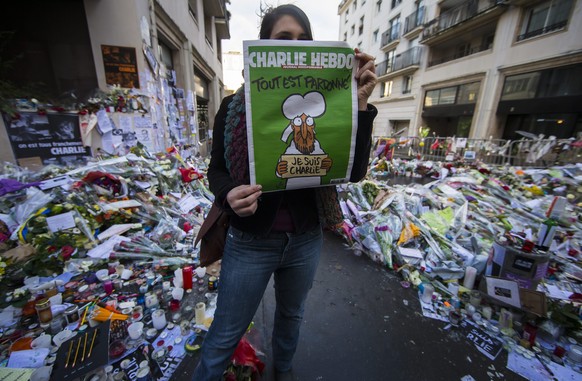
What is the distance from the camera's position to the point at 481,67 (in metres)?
12.7

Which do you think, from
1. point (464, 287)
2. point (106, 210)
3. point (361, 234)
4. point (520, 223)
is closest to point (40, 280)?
point (106, 210)

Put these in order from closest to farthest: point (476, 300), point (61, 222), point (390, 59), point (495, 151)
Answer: point (476, 300) → point (61, 222) → point (495, 151) → point (390, 59)

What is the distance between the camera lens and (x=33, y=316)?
1964 millimetres

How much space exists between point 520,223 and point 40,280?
622 cm

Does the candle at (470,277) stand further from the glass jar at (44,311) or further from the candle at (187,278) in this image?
the glass jar at (44,311)

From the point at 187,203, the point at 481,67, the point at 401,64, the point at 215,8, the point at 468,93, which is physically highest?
the point at 215,8

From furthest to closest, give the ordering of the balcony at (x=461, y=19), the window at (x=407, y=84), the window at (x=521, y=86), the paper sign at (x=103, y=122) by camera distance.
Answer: the window at (x=407, y=84)
the balcony at (x=461, y=19)
the window at (x=521, y=86)
the paper sign at (x=103, y=122)

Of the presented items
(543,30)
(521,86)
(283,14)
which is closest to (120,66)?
(283,14)

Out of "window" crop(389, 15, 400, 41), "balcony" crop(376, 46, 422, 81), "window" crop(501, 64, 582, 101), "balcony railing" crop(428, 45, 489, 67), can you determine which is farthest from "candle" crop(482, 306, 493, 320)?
"window" crop(389, 15, 400, 41)

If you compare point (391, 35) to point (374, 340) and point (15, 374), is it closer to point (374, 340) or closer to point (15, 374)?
point (374, 340)

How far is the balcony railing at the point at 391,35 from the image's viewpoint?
19.1 meters

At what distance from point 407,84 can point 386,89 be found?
251 centimetres

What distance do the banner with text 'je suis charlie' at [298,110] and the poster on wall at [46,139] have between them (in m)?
5.09

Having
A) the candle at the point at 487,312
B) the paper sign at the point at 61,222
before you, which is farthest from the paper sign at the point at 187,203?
the candle at the point at 487,312
